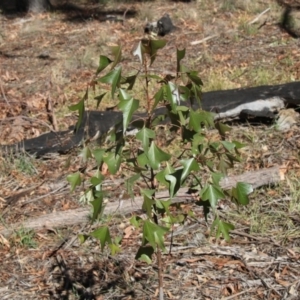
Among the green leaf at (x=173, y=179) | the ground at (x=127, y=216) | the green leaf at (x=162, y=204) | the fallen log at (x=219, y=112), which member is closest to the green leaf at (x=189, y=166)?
the green leaf at (x=173, y=179)

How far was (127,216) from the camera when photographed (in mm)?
5020

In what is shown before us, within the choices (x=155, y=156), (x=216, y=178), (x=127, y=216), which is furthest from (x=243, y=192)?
(x=127, y=216)

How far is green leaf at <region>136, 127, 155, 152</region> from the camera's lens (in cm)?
255

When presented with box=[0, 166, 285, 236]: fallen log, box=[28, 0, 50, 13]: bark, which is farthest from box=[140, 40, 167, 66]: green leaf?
box=[28, 0, 50, 13]: bark

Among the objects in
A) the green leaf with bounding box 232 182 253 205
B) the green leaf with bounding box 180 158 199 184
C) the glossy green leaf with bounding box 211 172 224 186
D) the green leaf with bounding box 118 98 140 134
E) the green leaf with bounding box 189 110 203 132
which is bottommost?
the green leaf with bounding box 232 182 253 205

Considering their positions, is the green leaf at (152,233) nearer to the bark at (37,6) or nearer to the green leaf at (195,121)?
the green leaf at (195,121)

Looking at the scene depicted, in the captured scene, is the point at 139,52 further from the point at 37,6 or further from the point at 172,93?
the point at 37,6

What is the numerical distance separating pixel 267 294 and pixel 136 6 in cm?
1048

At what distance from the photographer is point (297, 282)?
410 centimetres

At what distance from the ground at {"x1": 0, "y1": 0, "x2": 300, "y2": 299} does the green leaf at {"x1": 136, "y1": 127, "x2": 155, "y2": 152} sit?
49 cm

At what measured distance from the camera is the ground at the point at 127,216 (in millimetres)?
4203

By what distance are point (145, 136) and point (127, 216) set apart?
8.30 feet

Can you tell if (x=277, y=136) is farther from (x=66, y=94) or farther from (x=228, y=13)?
(x=228, y=13)

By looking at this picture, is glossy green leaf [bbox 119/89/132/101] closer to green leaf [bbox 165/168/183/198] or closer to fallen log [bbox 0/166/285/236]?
green leaf [bbox 165/168/183/198]
